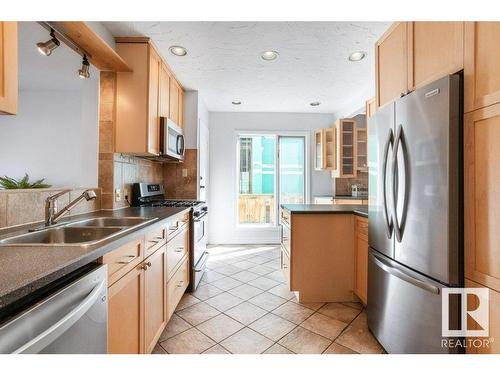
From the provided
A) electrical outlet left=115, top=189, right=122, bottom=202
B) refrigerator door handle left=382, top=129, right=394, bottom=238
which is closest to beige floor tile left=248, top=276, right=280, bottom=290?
refrigerator door handle left=382, top=129, right=394, bottom=238

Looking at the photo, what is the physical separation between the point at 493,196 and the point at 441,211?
20cm

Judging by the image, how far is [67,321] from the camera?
2.54 feet

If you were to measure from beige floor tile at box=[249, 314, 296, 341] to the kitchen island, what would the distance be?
38 centimetres

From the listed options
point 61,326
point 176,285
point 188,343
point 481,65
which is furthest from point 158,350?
point 481,65

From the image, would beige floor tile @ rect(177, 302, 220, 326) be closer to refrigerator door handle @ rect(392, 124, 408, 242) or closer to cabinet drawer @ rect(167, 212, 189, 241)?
cabinet drawer @ rect(167, 212, 189, 241)

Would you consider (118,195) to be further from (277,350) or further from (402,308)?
(402,308)

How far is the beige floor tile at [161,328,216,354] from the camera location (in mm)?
1648

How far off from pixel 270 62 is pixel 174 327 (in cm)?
265

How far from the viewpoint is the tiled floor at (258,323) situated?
169cm

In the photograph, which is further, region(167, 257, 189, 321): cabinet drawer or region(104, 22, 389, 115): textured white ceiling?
region(104, 22, 389, 115): textured white ceiling

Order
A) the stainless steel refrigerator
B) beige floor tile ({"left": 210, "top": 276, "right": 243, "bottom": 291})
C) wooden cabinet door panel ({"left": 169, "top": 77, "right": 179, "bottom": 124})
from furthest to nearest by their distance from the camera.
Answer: wooden cabinet door panel ({"left": 169, "top": 77, "right": 179, "bottom": 124}), beige floor tile ({"left": 210, "top": 276, "right": 243, "bottom": 291}), the stainless steel refrigerator

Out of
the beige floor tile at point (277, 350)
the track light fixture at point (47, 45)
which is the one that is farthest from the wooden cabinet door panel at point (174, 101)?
the beige floor tile at point (277, 350)
